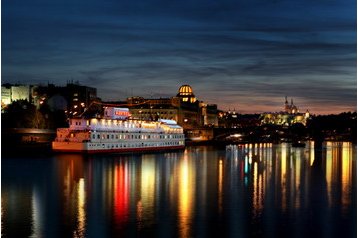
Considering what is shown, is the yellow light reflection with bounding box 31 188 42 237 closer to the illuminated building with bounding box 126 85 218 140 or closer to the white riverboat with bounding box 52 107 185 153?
the white riverboat with bounding box 52 107 185 153

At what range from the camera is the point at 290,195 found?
884 inches

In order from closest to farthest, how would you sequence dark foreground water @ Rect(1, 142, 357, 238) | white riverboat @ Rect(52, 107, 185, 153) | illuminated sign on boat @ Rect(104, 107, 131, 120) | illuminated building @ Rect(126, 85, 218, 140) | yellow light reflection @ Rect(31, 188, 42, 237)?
yellow light reflection @ Rect(31, 188, 42, 237) → dark foreground water @ Rect(1, 142, 357, 238) → white riverboat @ Rect(52, 107, 185, 153) → illuminated sign on boat @ Rect(104, 107, 131, 120) → illuminated building @ Rect(126, 85, 218, 140)

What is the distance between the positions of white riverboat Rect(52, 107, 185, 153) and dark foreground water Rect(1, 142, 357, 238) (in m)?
6.34

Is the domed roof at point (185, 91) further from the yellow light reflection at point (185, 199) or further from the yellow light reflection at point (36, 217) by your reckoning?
the yellow light reflection at point (36, 217)

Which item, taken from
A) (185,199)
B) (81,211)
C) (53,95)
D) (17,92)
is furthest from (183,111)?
(81,211)

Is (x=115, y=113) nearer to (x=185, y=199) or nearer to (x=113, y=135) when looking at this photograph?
(x=113, y=135)

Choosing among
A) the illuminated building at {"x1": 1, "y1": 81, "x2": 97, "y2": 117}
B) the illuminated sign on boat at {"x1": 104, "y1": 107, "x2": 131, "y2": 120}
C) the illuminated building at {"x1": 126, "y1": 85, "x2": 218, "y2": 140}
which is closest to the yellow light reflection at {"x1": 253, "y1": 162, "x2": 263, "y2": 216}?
the illuminated sign on boat at {"x1": 104, "y1": 107, "x2": 131, "y2": 120}

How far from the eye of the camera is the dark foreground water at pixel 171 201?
1562cm

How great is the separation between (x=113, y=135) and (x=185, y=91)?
7221 centimetres

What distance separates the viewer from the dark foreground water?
15.6m

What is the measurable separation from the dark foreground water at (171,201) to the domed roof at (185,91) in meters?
79.4

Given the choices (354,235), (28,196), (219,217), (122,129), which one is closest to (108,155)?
(122,129)

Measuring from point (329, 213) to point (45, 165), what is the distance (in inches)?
686

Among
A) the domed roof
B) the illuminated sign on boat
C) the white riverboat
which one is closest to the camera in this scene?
the white riverboat
